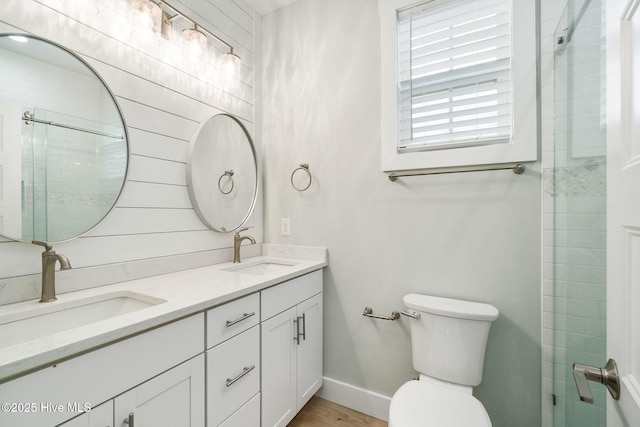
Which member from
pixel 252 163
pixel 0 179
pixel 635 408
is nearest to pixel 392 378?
pixel 635 408

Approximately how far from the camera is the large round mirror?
3.42 ft

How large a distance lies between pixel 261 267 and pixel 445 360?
1191mm

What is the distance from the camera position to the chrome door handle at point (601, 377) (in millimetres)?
567

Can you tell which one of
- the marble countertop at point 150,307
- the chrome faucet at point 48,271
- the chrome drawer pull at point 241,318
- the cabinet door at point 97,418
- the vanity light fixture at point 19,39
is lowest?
the cabinet door at point 97,418

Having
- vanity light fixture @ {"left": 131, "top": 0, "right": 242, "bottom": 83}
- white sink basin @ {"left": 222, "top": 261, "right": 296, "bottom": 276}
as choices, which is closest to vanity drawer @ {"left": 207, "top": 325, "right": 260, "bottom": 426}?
white sink basin @ {"left": 222, "top": 261, "right": 296, "bottom": 276}

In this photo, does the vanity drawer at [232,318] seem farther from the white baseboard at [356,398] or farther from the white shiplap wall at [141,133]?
the white baseboard at [356,398]

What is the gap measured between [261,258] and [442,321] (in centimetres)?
120

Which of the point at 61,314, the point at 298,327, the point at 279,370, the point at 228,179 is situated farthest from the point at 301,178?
the point at 61,314

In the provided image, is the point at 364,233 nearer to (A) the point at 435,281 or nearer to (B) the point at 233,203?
(A) the point at 435,281

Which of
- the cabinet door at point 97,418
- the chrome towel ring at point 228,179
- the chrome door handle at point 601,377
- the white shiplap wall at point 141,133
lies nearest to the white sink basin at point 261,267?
the white shiplap wall at point 141,133

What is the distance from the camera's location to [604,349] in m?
0.72

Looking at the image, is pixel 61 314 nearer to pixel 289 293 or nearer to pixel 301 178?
pixel 289 293

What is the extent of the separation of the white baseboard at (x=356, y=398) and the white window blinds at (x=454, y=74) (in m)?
1.50

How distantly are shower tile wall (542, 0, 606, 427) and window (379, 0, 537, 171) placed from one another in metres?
0.09
